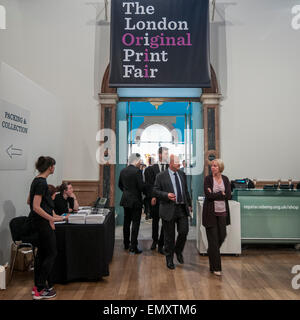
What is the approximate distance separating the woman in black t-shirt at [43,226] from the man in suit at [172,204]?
140 centimetres

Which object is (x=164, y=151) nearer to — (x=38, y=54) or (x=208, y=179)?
(x=208, y=179)

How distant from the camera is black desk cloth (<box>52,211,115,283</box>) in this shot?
3.08 m

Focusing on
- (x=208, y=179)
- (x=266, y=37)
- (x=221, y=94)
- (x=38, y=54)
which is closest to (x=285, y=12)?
(x=266, y=37)

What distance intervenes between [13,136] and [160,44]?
289 centimetres

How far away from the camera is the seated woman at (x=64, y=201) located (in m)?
3.62

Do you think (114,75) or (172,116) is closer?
(114,75)

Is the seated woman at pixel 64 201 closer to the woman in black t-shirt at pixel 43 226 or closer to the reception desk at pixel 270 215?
the woman in black t-shirt at pixel 43 226

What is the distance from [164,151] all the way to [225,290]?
6.81 feet

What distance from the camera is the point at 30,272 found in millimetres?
3596

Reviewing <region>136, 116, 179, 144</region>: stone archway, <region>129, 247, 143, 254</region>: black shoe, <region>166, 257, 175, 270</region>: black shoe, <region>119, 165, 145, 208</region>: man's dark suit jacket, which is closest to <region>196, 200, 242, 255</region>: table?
<region>166, 257, 175, 270</region>: black shoe

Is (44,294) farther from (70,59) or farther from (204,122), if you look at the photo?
(70,59)

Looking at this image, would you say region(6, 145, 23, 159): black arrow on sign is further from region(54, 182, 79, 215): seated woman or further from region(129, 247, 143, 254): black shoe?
region(129, 247, 143, 254): black shoe

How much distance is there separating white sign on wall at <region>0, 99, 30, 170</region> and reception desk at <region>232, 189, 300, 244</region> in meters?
3.33

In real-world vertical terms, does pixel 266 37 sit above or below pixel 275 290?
above
